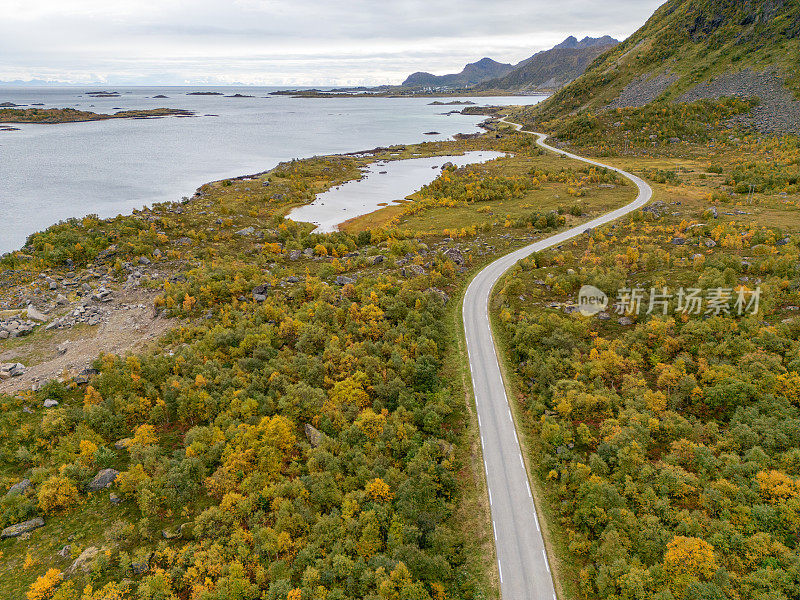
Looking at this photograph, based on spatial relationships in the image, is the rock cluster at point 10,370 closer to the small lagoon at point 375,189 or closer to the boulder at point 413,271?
the boulder at point 413,271

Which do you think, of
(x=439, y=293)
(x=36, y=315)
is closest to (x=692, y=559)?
(x=439, y=293)

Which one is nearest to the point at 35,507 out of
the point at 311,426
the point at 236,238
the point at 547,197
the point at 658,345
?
the point at 311,426

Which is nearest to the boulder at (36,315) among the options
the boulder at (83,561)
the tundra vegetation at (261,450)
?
the tundra vegetation at (261,450)

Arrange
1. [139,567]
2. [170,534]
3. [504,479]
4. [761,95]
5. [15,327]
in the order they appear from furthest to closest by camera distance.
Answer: [761,95] < [15,327] < [504,479] < [170,534] < [139,567]

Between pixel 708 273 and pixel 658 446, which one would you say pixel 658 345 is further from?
pixel 708 273

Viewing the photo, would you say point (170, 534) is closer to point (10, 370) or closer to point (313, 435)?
point (313, 435)

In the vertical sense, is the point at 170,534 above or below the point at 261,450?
below
